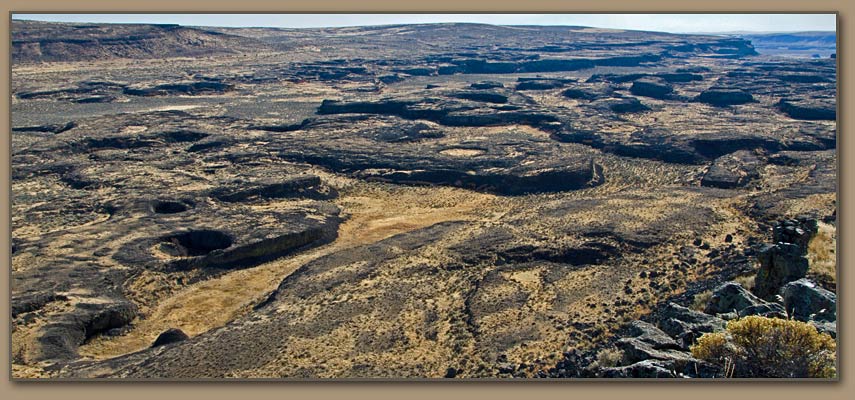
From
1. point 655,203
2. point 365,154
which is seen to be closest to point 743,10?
point 655,203

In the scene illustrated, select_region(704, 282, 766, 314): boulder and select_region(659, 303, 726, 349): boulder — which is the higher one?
select_region(704, 282, 766, 314): boulder

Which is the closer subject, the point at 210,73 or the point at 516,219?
the point at 516,219

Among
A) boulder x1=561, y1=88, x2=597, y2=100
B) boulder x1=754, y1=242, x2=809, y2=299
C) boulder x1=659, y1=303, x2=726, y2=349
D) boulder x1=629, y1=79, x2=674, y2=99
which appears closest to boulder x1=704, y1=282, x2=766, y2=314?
boulder x1=659, y1=303, x2=726, y2=349

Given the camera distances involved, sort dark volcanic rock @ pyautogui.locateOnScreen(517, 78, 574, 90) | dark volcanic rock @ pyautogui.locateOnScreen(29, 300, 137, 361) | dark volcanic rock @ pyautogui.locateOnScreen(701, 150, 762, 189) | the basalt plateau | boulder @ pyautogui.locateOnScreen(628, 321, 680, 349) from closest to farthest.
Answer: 1. boulder @ pyautogui.locateOnScreen(628, 321, 680, 349)
2. the basalt plateau
3. dark volcanic rock @ pyautogui.locateOnScreen(29, 300, 137, 361)
4. dark volcanic rock @ pyautogui.locateOnScreen(701, 150, 762, 189)
5. dark volcanic rock @ pyautogui.locateOnScreen(517, 78, 574, 90)

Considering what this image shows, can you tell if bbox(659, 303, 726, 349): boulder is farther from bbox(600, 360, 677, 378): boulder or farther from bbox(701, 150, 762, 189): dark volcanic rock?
bbox(701, 150, 762, 189): dark volcanic rock

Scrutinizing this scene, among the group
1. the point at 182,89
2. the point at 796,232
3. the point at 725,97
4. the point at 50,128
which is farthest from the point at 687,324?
the point at 182,89

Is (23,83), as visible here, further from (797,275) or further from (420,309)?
(797,275)
